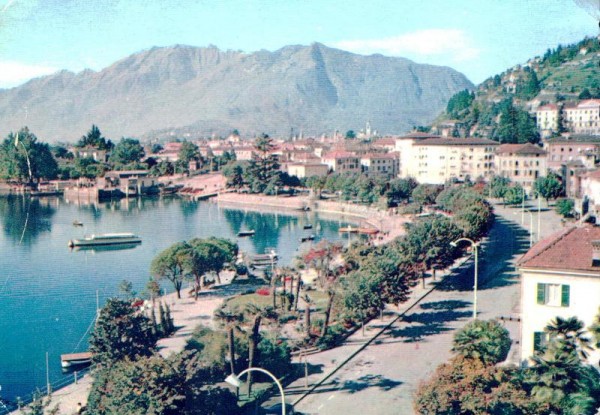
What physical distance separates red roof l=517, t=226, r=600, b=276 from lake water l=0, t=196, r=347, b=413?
1041cm

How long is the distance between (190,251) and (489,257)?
11.1 metres

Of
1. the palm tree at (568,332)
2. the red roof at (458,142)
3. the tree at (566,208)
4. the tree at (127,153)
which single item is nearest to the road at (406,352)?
the palm tree at (568,332)

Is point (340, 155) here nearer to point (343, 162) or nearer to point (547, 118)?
point (343, 162)

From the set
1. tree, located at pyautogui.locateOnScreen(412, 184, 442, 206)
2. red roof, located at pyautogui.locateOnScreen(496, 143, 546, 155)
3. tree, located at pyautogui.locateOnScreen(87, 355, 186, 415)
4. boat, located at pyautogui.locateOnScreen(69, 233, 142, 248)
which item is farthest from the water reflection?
red roof, located at pyautogui.locateOnScreen(496, 143, 546, 155)

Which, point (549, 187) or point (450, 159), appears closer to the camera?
point (549, 187)

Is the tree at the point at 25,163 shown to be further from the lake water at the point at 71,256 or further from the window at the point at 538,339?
the window at the point at 538,339

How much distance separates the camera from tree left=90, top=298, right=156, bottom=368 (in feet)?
Result: 39.4

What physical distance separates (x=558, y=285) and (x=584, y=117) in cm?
5770

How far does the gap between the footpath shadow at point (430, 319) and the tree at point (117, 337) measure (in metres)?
5.73

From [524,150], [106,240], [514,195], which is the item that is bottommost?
[106,240]

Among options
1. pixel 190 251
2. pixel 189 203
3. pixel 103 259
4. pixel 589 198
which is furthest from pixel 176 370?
pixel 189 203

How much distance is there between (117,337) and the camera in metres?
12.1

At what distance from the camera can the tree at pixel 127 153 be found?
74875mm

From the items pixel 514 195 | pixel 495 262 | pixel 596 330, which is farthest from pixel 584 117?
pixel 596 330
